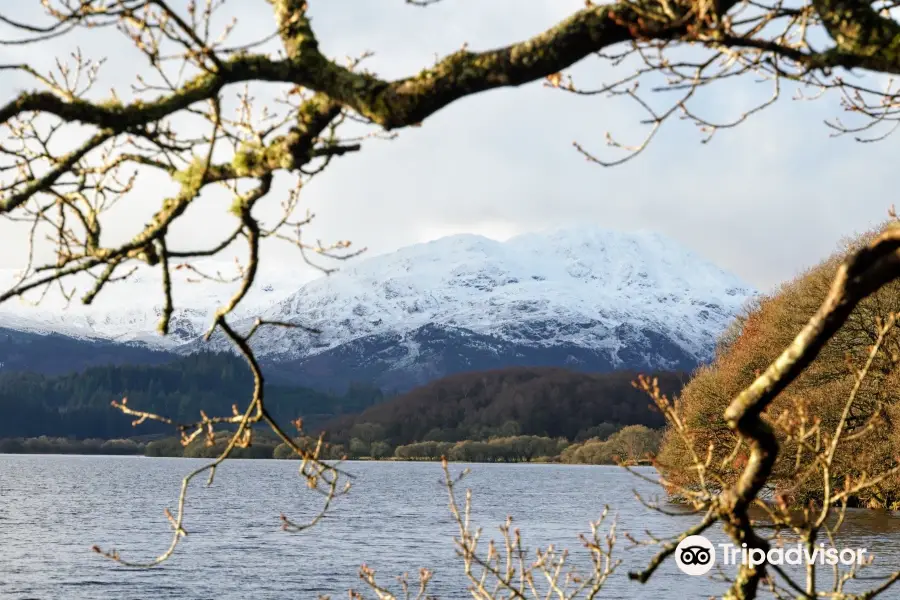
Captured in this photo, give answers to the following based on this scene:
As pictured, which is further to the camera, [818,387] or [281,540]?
[281,540]

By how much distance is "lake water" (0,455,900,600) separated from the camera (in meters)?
44.3

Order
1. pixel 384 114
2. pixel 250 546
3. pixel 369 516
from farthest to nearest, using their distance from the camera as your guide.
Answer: pixel 369 516 < pixel 250 546 < pixel 384 114

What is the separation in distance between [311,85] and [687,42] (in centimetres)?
189

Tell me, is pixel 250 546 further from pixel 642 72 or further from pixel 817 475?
pixel 642 72

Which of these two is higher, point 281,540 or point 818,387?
point 818,387

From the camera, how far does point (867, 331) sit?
43.9 m

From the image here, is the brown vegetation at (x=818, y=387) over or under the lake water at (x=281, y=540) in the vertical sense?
over

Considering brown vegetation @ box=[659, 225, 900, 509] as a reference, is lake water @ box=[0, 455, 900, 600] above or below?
below

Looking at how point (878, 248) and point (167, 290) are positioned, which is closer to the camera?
point (878, 248)

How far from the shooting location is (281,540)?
2589 inches

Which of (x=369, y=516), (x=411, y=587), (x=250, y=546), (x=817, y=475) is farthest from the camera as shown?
(x=369, y=516)

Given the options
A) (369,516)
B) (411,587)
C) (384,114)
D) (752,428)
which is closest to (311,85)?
(384,114)

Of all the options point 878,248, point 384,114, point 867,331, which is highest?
point 867,331

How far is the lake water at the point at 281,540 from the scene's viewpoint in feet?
145
